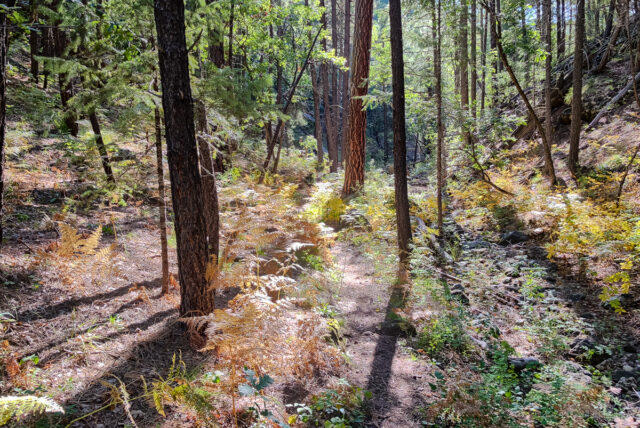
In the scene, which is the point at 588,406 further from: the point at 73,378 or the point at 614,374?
the point at 73,378

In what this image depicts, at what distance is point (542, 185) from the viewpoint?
1030 cm

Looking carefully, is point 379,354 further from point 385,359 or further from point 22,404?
point 22,404

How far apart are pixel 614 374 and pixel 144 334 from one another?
607cm

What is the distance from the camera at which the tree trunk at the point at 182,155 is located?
12.0 feet

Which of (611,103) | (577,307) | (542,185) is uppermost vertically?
(611,103)

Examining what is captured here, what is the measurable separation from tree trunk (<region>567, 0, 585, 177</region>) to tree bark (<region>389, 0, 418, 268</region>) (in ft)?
20.2

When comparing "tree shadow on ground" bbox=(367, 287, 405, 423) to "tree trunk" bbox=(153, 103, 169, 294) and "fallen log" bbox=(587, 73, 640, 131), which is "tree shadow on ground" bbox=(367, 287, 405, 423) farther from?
"fallen log" bbox=(587, 73, 640, 131)

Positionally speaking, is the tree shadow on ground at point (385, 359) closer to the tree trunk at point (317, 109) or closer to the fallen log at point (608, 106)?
the fallen log at point (608, 106)

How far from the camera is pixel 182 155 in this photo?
3.82 metres

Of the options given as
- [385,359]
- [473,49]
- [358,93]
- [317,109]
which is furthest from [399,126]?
[317,109]

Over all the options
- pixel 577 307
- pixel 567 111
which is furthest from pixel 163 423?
pixel 567 111

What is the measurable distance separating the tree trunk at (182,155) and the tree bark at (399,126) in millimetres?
4185

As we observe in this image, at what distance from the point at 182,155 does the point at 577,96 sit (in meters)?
11.3

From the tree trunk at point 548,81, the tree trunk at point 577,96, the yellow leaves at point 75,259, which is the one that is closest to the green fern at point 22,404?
the yellow leaves at point 75,259
